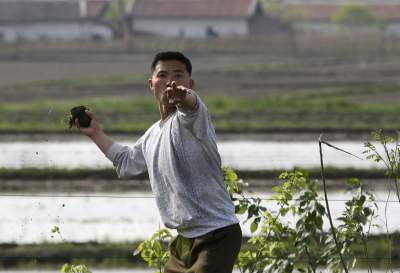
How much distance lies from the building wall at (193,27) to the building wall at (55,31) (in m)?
2.91

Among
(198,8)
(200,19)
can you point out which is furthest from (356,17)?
(200,19)

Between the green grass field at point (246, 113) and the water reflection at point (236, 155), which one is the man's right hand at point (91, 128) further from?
the green grass field at point (246, 113)

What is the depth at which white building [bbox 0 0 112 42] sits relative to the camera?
65125mm

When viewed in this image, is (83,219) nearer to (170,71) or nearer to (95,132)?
(95,132)

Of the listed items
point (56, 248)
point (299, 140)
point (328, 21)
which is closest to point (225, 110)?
point (299, 140)

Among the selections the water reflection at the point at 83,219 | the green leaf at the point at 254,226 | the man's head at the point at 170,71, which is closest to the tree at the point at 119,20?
the water reflection at the point at 83,219

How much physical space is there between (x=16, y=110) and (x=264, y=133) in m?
6.81

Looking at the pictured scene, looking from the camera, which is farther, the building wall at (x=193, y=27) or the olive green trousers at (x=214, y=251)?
the building wall at (x=193, y=27)

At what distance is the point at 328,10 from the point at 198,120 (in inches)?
3264

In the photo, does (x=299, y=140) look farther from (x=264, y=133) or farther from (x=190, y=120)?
(x=190, y=120)

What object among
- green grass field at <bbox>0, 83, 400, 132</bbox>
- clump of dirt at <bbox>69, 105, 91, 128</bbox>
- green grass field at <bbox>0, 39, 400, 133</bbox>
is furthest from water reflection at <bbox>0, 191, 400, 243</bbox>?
green grass field at <bbox>0, 83, 400, 132</bbox>

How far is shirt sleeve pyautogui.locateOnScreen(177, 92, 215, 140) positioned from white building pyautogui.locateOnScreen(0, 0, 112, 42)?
6050cm

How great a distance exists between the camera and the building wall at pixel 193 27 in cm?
6838

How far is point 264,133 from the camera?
19484 millimetres
